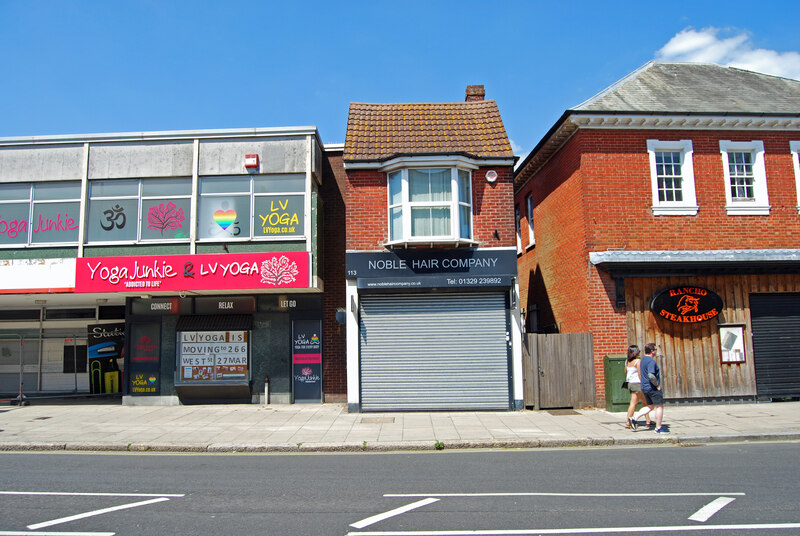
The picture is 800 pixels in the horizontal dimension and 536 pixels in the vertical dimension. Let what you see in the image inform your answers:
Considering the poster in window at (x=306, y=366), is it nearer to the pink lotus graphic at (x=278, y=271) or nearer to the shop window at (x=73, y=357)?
the pink lotus graphic at (x=278, y=271)

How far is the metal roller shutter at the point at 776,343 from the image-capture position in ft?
45.3

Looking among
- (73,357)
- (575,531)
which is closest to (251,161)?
(73,357)

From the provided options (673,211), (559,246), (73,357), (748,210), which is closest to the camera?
(673,211)

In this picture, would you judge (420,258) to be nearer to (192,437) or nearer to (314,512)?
(192,437)

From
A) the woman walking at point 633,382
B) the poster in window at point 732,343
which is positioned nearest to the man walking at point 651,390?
the woman walking at point 633,382

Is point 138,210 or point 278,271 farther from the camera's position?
point 138,210

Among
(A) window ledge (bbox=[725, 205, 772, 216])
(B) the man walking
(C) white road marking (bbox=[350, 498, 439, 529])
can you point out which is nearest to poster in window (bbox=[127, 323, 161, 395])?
(C) white road marking (bbox=[350, 498, 439, 529])

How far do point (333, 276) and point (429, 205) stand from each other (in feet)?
12.7

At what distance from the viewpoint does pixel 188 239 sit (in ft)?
48.6

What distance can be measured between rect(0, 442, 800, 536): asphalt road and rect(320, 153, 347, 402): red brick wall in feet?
20.5

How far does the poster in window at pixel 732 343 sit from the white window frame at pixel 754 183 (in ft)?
9.49

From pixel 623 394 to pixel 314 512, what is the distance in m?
9.41

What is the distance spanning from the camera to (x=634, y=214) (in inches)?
549

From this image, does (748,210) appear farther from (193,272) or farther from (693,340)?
(193,272)
